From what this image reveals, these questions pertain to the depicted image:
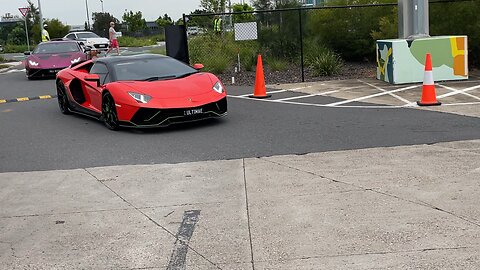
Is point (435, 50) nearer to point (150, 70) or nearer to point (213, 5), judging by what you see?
point (150, 70)

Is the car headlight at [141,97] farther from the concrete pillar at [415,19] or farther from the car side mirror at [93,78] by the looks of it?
the concrete pillar at [415,19]

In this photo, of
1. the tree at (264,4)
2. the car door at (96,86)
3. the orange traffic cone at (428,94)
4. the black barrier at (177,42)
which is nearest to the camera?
the car door at (96,86)

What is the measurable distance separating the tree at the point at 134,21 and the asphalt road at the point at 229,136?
2723 inches

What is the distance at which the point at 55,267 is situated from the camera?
4617mm

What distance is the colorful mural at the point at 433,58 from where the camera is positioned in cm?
1473

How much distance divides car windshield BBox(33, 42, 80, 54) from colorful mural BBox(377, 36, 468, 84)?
454 inches

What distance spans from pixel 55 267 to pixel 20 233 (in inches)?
40.1

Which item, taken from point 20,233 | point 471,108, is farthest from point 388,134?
point 20,233

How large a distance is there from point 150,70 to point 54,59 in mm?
11074

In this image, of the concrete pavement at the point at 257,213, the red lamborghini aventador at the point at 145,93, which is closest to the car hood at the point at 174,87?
the red lamborghini aventador at the point at 145,93

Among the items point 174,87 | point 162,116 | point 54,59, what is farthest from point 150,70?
point 54,59

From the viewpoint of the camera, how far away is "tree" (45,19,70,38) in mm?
55934

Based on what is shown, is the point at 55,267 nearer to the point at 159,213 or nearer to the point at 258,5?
the point at 159,213

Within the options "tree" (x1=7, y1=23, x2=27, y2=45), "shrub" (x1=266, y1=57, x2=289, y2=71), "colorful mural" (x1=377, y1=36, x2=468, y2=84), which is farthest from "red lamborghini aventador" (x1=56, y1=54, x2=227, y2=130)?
"tree" (x1=7, y1=23, x2=27, y2=45)
